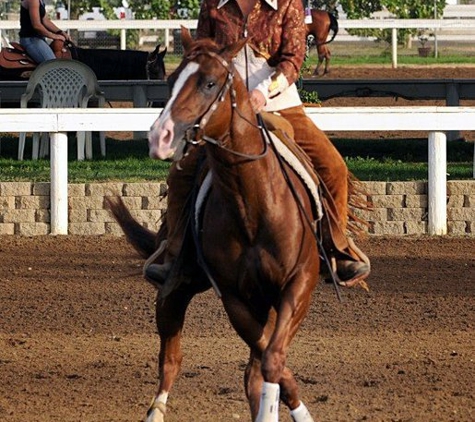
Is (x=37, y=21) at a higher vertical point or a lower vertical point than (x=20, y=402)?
higher

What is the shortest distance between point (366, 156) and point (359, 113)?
12.2ft

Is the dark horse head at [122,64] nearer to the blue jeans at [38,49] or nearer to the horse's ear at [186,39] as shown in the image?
the blue jeans at [38,49]

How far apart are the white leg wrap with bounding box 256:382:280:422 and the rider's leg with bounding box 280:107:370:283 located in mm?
1142

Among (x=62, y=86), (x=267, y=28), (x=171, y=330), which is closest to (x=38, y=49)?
(x=62, y=86)

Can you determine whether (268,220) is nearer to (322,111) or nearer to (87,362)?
(87,362)

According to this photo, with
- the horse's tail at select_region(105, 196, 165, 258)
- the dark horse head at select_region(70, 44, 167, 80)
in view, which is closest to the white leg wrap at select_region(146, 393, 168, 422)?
the horse's tail at select_region(105, 196, 165, 258)

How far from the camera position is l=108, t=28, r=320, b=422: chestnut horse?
19.7ft

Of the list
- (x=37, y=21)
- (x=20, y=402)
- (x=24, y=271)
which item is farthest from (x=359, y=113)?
(x=20, y=402)

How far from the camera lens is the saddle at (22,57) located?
18094 mm

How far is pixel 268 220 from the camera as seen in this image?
648cm

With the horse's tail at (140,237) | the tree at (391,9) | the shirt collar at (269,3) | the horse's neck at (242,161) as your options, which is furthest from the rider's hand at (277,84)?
the tree at (391,9)

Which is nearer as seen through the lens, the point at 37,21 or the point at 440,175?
the point at 440,175

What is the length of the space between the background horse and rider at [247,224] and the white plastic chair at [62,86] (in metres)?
9.82

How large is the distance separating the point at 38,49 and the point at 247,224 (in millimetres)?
11798
